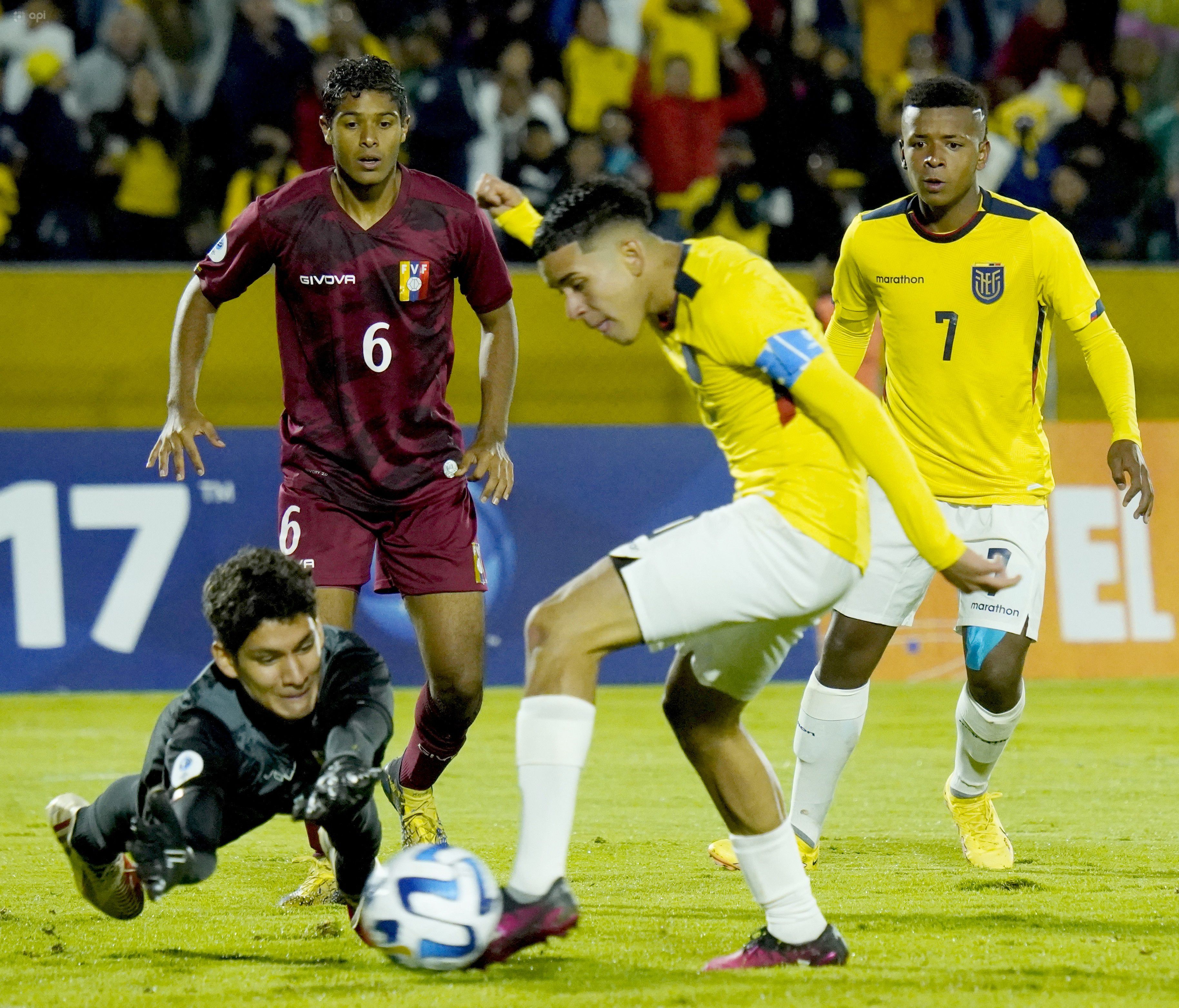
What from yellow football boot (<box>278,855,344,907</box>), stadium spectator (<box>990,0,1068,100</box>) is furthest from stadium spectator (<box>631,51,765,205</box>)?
yellow football boot (<box>278,855,344,907</box>)

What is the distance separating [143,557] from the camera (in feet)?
33.3

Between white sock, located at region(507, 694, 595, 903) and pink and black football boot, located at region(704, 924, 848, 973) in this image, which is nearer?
white sock, located at region(507, 694, 595, 903)

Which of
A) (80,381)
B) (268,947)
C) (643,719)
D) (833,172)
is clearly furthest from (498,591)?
(268,947)

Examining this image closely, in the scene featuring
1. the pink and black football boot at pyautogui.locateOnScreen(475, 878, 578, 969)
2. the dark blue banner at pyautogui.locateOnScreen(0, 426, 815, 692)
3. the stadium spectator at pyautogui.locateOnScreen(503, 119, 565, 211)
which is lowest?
the dark blue banner at pyautogui.locateOnScreen(0, 426, 815, 692)

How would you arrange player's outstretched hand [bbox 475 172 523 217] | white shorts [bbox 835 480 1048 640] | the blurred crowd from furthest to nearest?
the blurred crowd → white shorts [bbox 835 480 1048 640] → player's outstretched hand [bbox 475 172 523 217]

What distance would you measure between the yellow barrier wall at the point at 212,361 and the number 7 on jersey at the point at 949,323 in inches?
242

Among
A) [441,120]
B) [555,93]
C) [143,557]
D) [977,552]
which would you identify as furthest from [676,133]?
[977,552]

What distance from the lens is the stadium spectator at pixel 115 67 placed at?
1209 cm

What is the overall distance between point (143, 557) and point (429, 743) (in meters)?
5.27

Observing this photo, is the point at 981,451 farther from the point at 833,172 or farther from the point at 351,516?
the point at 833,172

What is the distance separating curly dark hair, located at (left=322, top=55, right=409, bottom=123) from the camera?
195 inches

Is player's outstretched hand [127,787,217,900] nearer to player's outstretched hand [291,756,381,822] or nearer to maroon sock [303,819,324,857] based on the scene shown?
player's outstretched hand [291,756,381,822]

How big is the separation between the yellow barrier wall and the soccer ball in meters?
7.58

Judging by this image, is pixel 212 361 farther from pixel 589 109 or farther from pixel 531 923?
pixel 531 923
